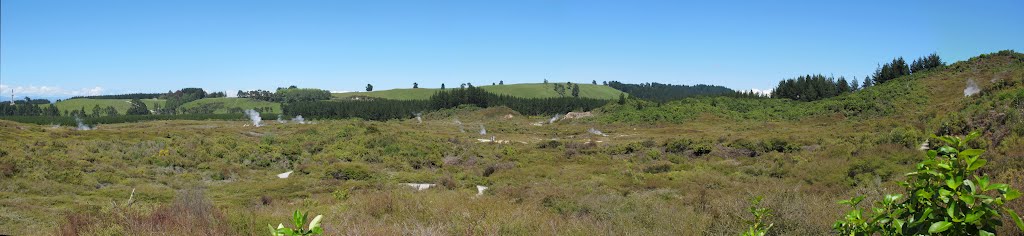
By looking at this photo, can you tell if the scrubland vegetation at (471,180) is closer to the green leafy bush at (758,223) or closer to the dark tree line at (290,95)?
the green leafy bush at (758,223)

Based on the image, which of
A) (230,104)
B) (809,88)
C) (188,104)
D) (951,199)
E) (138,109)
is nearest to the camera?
(951,199)

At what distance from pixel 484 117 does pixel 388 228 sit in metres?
80.5

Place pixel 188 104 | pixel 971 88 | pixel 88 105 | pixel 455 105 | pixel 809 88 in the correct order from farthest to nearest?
pixel 188 104, pixel 88 105, pixel 455 105, pixel 809 88, pixel 971 88

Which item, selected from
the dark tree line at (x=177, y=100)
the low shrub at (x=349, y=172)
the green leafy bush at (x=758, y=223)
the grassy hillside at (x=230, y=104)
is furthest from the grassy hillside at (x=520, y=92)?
the green leafy bush at (x=758, y=223)

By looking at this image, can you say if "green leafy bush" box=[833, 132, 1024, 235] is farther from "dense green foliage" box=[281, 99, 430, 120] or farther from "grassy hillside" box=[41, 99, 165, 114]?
"grassy hillside" box=[41, 99, 165, 114]

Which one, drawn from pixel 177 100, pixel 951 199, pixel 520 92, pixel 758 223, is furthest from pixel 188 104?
pixel 951 199

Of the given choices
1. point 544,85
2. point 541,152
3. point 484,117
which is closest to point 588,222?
point 541,152

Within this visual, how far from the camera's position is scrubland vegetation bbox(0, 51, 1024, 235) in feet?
24.5

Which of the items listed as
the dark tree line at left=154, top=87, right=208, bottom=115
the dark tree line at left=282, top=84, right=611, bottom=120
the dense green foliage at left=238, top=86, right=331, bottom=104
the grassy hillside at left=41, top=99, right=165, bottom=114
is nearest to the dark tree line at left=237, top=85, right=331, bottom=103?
the dense green foliage at left=238, top=86, right=331, bottom=104

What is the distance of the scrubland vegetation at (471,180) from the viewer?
7.47 m

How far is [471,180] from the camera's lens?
67.2 ft

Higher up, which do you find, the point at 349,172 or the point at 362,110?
the point at 362,110

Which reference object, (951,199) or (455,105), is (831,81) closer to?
(455,105)

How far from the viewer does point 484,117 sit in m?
87.8
